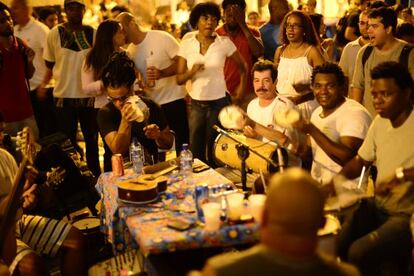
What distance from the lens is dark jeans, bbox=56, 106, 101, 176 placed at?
592 cm

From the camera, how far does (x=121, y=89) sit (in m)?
4.30

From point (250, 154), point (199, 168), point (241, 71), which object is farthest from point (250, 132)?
point (241, 71)

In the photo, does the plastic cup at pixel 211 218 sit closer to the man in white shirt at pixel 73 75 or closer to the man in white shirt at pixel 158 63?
the man in white shirt at pixel 158 63

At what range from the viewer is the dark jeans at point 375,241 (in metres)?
3.16

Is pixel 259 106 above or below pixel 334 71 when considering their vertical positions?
below

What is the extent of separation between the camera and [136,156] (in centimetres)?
417

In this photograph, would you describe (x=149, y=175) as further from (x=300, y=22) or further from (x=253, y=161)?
(x=300, y=22)

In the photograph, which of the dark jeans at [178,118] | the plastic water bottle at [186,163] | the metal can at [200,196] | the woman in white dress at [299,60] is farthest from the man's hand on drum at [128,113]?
the dark jeans at [178,118]

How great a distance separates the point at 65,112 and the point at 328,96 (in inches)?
120

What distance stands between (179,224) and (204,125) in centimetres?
241

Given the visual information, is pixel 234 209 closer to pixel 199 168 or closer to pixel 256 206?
pixel 256 206

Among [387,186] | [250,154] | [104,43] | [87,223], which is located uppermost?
[104,43]

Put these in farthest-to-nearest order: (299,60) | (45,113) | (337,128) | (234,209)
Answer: (45,113), (299,60), (337,128), (234,209)

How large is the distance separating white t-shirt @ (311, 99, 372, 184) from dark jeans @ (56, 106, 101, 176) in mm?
2691
